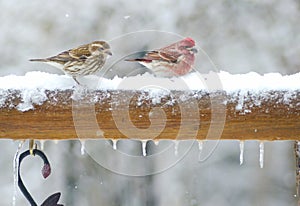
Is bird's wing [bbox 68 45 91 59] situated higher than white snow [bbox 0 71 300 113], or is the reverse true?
bird's wing [bbox 68 45 91 59]

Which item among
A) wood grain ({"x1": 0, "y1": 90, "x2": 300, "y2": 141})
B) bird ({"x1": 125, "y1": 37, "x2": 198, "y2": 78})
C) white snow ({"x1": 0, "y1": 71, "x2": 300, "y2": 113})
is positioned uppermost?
bird ({"x1": 125, "y1": 37, "x2": 198, "y2": 78})

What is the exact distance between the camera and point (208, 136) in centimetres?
163

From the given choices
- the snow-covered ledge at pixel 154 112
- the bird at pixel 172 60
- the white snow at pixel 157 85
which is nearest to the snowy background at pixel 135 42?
the bird at pixel 172 60

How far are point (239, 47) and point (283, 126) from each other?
4.38 meters

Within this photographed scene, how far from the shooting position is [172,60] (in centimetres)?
235

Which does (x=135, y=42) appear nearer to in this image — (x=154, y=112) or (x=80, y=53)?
(x=80, y=53)

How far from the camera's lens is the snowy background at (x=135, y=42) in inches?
228

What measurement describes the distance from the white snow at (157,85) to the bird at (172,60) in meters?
0.37

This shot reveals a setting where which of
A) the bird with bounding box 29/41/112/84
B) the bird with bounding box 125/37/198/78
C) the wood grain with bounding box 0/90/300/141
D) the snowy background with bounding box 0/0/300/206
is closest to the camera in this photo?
the wood grain with bounding box 0/90/300/141

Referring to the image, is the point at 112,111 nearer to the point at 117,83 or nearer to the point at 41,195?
the point at 117,83

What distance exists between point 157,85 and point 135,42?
404 cm

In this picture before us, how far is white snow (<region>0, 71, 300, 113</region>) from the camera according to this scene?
162cm

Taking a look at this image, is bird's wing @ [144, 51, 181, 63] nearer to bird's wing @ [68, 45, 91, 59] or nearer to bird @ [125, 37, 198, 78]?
bird @ [125, 37, 198, 78]

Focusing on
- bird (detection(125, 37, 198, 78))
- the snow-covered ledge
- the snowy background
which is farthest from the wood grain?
the snowy background
